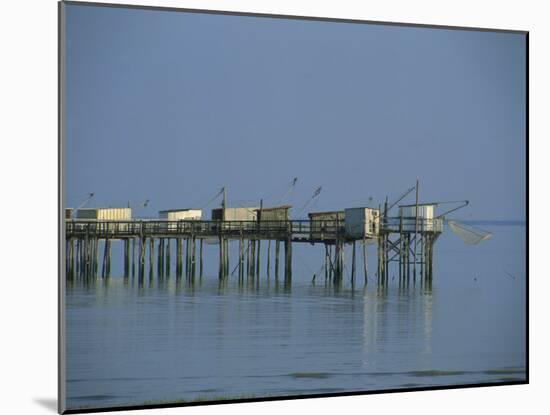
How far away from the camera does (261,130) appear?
11344 millimetres

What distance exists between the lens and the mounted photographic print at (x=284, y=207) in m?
10.6

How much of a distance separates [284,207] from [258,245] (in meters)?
0.91

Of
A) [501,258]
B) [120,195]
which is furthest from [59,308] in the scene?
[501,258]

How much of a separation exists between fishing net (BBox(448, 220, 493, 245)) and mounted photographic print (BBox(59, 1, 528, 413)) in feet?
0.06

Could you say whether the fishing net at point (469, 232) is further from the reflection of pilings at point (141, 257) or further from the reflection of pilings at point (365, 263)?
the reflection of pilings at point (141, 257)

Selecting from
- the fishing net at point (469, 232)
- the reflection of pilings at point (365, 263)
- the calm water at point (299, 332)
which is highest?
the fishing net at point (469, 232)

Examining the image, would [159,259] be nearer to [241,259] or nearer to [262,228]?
[241,259]

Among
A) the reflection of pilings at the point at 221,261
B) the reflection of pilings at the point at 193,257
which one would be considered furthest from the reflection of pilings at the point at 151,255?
the reflection of pilings at the point at 221,261

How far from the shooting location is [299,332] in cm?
1141

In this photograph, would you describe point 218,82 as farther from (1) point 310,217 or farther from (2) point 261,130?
(1) point 310,217

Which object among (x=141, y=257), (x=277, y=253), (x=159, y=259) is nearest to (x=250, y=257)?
(x=277, y=253)

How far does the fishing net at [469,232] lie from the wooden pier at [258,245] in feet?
0.52

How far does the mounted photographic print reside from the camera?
10.6m

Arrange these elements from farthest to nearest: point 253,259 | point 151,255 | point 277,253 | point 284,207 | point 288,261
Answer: point 151,255 < point 277,253 < point 253,259 < point 288,261 < point 284,207
